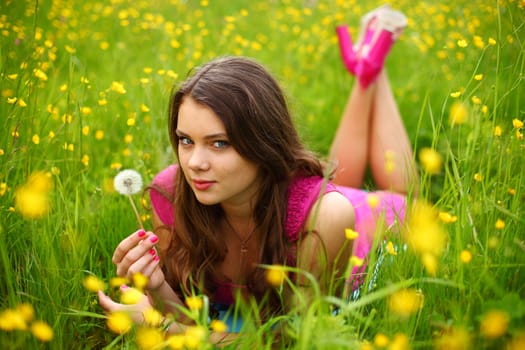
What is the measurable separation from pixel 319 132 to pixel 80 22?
2.00m

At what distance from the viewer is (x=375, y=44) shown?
271 cm

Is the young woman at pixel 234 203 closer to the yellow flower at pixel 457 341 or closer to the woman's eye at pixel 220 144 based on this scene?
the woman's eye at pixel 220 144

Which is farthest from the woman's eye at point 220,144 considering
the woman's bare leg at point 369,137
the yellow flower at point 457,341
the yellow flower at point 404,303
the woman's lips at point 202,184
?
the woman's bare leg at point 369,137

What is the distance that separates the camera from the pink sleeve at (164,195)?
182cm

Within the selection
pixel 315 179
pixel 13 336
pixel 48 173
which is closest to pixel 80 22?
pixel 48 173

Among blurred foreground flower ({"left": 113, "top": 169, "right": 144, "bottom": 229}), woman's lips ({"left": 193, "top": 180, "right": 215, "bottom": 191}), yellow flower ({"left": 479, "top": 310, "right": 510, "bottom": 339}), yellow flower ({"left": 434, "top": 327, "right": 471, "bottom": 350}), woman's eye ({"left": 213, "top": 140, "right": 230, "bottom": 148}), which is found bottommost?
yellow flower ({"left": 434, "top": 327, "right": 471, "bottom": 350})

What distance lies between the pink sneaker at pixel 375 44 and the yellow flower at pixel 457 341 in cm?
174

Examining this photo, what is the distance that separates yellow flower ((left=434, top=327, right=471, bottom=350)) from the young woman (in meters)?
0.31

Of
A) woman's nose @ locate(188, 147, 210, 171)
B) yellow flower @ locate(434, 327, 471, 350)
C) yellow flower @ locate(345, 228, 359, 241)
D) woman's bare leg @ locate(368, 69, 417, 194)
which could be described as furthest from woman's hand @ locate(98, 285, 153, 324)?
woman's bare leg @ locate(368, 69, 417, 194)

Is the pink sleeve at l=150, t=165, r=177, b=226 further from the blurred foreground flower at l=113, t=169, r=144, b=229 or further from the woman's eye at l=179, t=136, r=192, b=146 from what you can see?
the woman's eye at l=179, t=136, r=192, b=146

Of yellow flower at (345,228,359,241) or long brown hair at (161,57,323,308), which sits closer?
yellow flower at (345,228,359,241)

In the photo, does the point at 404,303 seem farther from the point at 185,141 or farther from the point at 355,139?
the point at 355,139

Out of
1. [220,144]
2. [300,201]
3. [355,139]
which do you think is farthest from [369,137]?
[220,144]

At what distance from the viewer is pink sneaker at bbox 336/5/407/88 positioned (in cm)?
265
